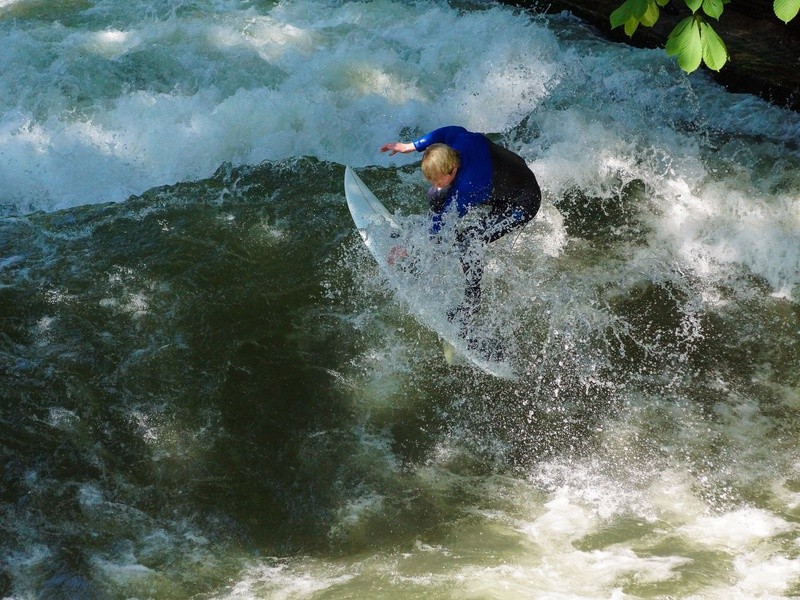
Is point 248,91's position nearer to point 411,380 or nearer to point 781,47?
point 411,380

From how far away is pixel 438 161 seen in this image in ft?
12.8

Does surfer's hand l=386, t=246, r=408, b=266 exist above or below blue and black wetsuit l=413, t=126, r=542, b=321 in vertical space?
below

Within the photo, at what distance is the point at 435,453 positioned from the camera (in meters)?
4.01

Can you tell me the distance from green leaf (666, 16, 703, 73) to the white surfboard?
78.3 inches

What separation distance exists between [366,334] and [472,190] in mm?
1133

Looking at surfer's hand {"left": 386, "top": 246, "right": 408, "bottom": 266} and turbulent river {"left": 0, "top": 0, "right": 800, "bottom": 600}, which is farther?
surfer's hand {"left": 386, "top": 246, "right": 408, "bottom": 266}

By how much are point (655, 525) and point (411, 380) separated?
148cm

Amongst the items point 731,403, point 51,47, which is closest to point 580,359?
point 731,403

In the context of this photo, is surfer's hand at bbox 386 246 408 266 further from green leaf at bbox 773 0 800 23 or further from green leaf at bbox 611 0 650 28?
green leaf at bbox 773 0 800 23

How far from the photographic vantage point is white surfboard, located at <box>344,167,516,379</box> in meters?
4.50

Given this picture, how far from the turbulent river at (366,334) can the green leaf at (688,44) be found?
1988 millimetres

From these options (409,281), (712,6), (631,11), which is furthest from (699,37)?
(409,281)

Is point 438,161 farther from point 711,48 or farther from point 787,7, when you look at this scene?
point 787,7

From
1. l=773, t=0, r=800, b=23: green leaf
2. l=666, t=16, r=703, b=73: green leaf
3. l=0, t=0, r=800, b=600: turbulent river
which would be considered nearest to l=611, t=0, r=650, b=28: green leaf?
l=666, t=16, r=703, b=73: green leaf
